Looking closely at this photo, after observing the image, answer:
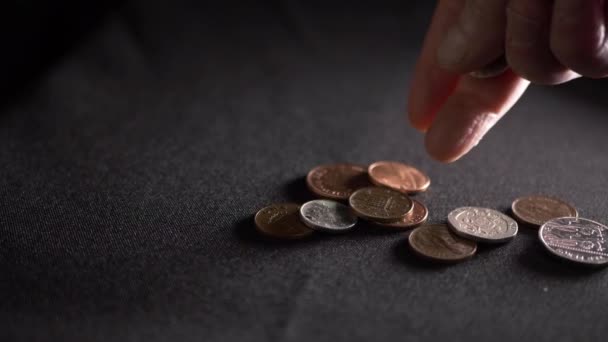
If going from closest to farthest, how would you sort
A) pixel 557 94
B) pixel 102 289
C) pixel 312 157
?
pixel 102 289, pixel 312 157, pixel 557 94

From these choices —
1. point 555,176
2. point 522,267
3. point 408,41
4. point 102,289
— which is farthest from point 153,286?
point 408,41

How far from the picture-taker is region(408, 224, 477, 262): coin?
2.59 feet

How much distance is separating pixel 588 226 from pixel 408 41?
0.93 meters

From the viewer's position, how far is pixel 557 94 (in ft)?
4.49

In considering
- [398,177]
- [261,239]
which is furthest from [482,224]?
[261,239]

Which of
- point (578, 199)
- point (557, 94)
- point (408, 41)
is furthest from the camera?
point (408, 41)

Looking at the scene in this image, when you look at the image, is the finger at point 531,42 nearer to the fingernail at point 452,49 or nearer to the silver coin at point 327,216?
the fingernail at point 452,49

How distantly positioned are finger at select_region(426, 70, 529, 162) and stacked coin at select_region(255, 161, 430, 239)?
82 mm

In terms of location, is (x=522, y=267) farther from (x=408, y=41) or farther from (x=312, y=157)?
(x=408, y=41)

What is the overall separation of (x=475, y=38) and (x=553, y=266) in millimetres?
270

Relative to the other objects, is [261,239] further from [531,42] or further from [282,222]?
[531,42]

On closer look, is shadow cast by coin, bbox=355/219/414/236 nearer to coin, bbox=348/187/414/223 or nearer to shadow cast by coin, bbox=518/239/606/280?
coin, bbox=348/187/414/223

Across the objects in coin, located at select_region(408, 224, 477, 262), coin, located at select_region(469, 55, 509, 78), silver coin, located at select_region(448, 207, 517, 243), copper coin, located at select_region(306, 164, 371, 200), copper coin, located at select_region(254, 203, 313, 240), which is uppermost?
coin, located at select_region(469, 55, 509, 78)

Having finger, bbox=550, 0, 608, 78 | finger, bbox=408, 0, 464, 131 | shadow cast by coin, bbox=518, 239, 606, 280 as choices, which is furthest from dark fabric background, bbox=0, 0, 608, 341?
finger, bbox=550, 0, 608, 78
